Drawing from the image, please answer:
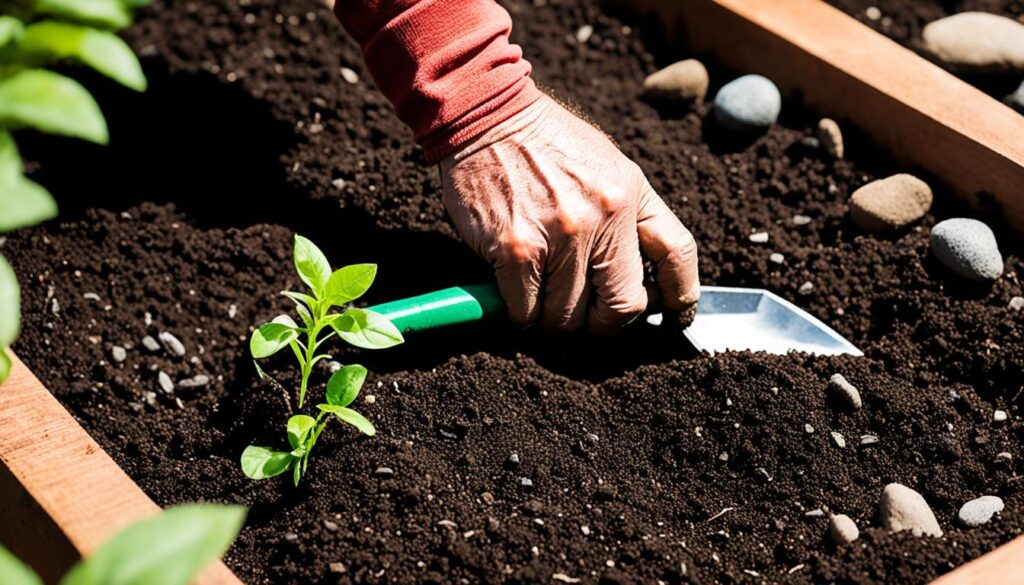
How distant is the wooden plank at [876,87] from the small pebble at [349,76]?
87cm

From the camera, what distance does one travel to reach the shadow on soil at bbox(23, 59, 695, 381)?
2146 millimetres

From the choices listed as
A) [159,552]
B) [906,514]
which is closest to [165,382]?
[159,552]

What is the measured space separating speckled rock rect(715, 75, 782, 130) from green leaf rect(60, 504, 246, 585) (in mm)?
1883

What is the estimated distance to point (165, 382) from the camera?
2.10 meters

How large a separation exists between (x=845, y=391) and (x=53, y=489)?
4.62 ft

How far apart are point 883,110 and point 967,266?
0.45 meters

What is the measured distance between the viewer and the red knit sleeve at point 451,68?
2.09 metres

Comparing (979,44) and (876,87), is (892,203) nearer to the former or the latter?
(876,87)

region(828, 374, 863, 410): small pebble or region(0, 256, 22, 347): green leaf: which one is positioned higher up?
region(0, 256, 22, 347): green leaf

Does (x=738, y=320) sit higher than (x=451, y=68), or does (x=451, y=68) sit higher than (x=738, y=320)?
(x=451, y=68)

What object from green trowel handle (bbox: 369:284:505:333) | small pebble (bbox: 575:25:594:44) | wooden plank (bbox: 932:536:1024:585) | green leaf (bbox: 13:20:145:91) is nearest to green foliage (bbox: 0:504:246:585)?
green leaf (bbox: 13:20:145:91)

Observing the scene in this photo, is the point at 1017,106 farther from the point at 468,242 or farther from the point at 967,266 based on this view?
the point at 468,242

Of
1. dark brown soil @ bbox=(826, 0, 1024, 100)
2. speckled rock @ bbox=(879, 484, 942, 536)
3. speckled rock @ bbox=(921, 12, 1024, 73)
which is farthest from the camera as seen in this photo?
dark brown soil @ bbox=(826, 0, 1024, 100)

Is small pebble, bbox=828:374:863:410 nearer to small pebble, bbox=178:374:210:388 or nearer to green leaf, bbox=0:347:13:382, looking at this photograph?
small pebble, bbox=178:374:210:388
